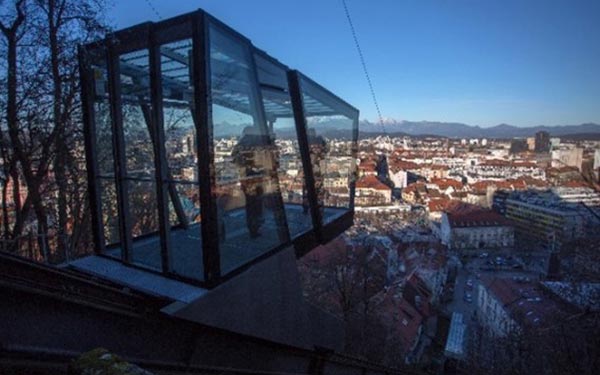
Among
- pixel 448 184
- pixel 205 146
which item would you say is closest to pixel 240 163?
pixel 205 146

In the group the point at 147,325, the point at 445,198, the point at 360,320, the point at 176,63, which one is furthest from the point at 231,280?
the point at 445,198

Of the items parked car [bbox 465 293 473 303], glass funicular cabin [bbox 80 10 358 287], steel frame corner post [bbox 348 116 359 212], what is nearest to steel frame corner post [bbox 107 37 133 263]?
glass funicular cabin [bbox 80 10 358 287]

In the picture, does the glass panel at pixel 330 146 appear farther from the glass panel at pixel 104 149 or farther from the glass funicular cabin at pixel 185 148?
the glass panel at pixel 104 149

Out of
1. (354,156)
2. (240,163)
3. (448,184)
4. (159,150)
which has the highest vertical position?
(159,150)

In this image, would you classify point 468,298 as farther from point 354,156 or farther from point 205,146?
point 205,146

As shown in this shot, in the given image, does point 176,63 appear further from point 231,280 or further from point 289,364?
point 289,364

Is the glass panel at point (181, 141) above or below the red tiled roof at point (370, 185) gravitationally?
above

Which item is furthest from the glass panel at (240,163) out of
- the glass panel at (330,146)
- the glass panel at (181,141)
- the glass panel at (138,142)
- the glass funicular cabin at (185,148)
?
the glass panel at (330,146)
